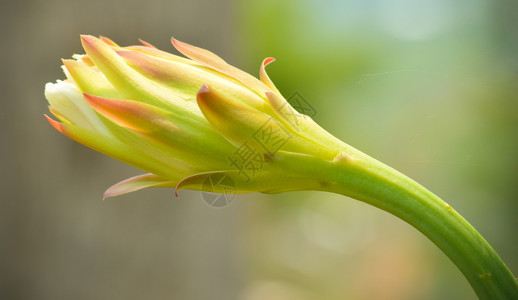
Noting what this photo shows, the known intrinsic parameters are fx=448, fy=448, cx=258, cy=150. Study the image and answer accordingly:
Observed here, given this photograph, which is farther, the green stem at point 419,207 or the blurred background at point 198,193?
the blurred background at point 198,193

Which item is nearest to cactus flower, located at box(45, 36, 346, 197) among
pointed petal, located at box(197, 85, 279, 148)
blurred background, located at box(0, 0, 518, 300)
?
pointed petal, located at box(197, 85, 279, 148)

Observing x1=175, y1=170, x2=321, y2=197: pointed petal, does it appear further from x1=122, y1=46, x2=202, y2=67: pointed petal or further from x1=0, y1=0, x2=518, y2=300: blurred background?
x1=0, y1=0, x2=518, y2=300: blurred background

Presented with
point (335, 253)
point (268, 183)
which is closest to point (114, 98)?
point (268, 183)

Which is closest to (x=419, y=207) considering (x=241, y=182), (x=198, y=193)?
(x=241, y=182)

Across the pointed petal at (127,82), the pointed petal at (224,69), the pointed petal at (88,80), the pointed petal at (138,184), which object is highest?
the pointed petal at (224,69)

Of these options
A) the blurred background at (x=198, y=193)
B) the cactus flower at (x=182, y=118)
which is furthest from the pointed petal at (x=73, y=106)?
the blurred background at (x=198, y=193)

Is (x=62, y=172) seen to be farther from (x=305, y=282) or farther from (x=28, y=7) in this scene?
(x=305, y=282)

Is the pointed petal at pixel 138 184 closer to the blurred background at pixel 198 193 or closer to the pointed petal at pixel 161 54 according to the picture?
the pointed petal at pixel 161 54

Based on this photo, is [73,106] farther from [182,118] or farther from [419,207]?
[419,207]

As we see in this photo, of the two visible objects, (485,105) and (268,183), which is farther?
(485,105)
